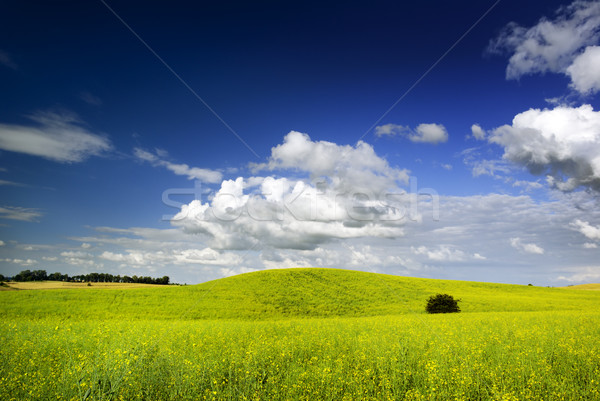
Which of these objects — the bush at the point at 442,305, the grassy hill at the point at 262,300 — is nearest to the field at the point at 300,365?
the bush at the point at 442,305

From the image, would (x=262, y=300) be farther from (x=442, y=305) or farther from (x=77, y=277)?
(x=77, y=277)

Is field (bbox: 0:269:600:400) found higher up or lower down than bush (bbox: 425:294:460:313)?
higher up

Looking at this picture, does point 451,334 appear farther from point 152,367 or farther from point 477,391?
point 152,367

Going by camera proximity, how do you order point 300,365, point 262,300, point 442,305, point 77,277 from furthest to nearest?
1. point 77,277
2. point 262,300
3. point 442,305
4. point 300,365

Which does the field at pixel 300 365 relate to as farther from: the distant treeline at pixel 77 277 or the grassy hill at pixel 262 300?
the distant treeline at pixel 77 277

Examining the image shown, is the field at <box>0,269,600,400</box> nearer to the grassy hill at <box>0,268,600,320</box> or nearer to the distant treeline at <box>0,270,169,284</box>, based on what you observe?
the grassy hill at <box>0,268,600,320</box>

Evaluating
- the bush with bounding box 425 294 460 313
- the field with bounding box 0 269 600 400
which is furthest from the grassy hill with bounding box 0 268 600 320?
the field with bounding box 0 269 600 400

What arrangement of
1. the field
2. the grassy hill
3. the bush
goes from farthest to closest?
the bush, the grassy hill, the field

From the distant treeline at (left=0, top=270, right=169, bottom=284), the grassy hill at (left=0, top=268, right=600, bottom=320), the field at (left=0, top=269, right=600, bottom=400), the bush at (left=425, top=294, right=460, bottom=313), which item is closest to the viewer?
the field at (left=0, top=269, right=600, bottom=400)

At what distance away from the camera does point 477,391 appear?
22.3 ft

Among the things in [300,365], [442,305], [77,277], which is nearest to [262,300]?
[442,305]

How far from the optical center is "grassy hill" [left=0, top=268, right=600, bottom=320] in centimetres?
2702

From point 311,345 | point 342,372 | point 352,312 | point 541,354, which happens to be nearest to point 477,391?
point 342,372

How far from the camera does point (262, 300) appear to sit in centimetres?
3466
